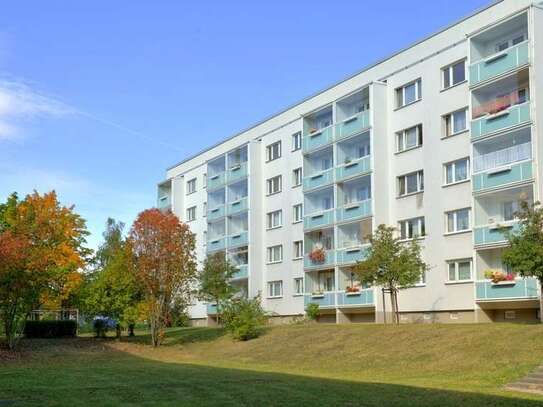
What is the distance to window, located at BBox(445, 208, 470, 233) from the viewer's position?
40094 millimetres

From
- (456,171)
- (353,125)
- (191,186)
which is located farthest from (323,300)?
(191,186)

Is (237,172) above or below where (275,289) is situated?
above

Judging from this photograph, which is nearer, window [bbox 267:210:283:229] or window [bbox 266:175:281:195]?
window [bbox 267:210:283:229]

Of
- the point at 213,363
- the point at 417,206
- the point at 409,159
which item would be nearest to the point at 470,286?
the point at 417,206

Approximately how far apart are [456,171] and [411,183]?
412 centimetres

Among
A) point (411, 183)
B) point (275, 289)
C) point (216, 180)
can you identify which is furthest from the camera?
point (216, 180)

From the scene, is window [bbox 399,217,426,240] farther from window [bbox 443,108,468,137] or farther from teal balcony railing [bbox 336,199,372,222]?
window [bbox 443,108,468,137]

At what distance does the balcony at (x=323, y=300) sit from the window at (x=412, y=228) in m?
7.45

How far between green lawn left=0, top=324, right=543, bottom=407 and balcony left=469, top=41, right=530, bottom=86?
43.8 ft

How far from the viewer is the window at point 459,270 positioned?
39597mm

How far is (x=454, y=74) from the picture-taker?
4162 cm

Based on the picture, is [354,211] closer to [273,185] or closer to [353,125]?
[353,125]

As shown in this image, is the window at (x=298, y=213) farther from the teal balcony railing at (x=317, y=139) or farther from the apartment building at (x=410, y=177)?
the teal balcony railing at (x=317, y=139)

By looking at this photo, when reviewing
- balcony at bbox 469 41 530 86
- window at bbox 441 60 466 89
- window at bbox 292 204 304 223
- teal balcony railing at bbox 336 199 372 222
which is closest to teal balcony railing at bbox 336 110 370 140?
teal balcony railing at bbox 336 199 372 222
